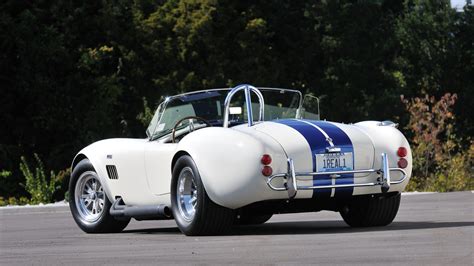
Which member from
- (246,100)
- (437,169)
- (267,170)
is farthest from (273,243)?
(437,169)

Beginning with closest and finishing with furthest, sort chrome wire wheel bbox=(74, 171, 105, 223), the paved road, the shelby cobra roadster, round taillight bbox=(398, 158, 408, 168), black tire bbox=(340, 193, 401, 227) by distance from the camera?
1. the paved road
2. the shelby cobra roadster
3. round taillight bbox=(398, 158, 408, 168)
4. black tire bbox=(340, 193, 401, 227)
5. chrome wire wheel bbox=(74, 171, 105, 223)

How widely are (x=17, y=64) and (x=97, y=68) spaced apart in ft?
14.9

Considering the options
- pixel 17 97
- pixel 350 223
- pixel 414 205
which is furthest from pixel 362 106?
pixel 350 223

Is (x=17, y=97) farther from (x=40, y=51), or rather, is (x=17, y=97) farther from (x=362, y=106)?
(x=362, y=106)

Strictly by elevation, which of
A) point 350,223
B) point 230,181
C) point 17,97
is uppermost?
point 230,181

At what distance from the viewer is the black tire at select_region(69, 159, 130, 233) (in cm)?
1348

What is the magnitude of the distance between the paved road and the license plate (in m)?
0.62

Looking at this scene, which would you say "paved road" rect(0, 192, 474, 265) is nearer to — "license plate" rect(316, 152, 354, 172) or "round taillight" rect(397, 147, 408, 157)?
"license plate" rect(316, 152, 354, 172)

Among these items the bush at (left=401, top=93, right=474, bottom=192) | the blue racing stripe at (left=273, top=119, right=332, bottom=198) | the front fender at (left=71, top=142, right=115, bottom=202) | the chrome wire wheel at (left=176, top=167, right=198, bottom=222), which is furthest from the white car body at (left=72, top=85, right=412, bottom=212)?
the bush at (left=401, top=93, right=474, bottom=192)

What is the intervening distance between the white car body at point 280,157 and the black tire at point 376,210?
456 mm

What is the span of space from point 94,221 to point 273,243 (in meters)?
3.63

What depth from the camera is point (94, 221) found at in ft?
44.6

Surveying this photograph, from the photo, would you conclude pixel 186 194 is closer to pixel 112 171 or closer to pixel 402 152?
pixel 112 171

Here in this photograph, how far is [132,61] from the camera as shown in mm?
54281
